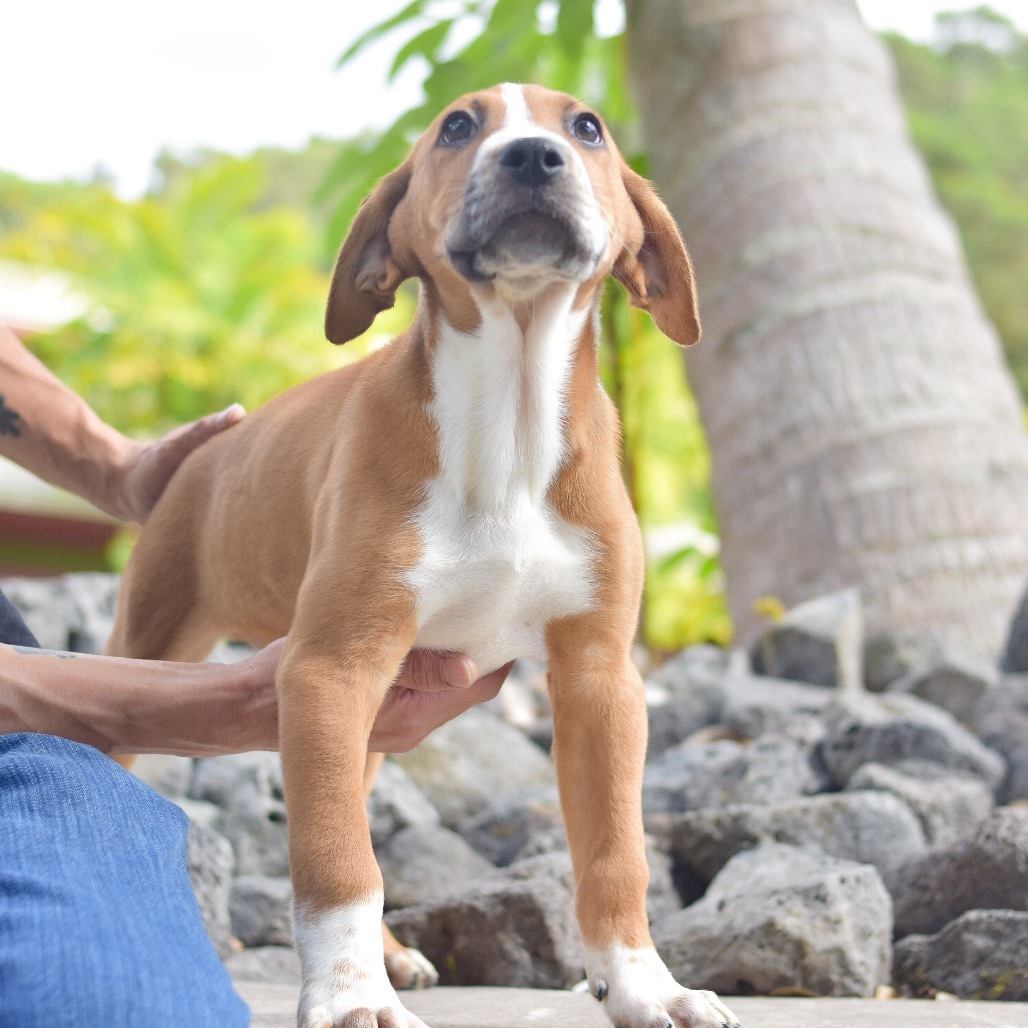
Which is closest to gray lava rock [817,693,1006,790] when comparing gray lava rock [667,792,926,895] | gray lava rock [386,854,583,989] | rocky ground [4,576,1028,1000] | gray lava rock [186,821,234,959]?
rocky ground [4,576,1028,1000]

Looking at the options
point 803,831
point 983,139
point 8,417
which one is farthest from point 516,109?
point 983,139

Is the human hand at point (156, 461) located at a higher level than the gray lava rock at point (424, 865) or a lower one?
higher

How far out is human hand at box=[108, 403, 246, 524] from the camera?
3322mm

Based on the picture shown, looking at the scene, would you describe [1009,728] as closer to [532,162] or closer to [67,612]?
[532,162]

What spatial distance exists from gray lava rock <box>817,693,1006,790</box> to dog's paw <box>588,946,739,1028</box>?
5.57 ft

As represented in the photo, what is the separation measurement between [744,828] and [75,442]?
1.96m

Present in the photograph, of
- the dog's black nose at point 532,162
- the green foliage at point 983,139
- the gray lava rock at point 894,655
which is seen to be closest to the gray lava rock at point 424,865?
the dog's black nose at point 532,162

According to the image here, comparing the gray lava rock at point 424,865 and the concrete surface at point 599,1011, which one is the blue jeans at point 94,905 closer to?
the concrete surface at point 599,1011

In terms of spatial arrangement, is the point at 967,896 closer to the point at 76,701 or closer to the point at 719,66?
the point at 76,701

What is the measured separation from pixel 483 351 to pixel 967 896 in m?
1.63

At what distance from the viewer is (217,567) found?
2945mm

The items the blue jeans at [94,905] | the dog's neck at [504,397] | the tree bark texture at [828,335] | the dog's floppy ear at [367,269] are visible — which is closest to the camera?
the blue jeans at [94,905]

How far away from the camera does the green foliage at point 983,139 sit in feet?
69.4

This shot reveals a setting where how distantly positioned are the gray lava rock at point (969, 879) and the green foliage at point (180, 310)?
12.2 meters
